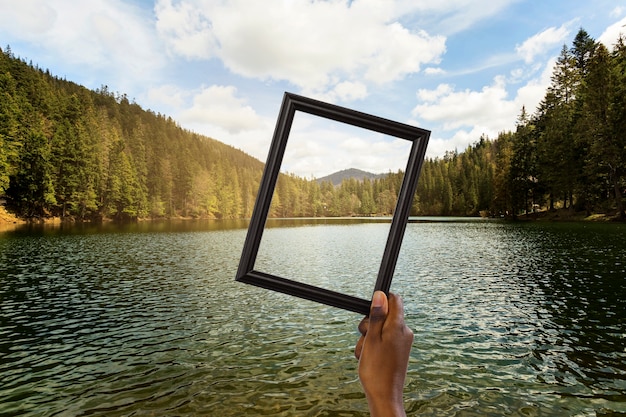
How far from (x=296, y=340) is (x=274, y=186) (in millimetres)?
10504

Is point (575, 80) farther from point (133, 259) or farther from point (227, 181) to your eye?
point (133, 259)

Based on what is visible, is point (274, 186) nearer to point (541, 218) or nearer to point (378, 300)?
point (378, 300)

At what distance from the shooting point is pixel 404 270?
23.8m

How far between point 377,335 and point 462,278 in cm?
2164

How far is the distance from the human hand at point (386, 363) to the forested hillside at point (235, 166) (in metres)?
34.3

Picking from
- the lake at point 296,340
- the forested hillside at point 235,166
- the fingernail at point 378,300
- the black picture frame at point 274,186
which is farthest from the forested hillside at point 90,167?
the fingernail at point 378,300

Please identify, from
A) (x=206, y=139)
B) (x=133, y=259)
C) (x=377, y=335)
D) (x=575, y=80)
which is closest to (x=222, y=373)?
(x=377, y=335)

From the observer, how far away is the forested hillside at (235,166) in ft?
191

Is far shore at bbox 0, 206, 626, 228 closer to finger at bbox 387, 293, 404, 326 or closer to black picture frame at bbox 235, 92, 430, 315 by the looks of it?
black picture frame at bbox 235, 92, 430, 315

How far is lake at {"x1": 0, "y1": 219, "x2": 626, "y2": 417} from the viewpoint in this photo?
7602mm

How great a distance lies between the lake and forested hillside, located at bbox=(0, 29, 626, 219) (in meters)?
18.1

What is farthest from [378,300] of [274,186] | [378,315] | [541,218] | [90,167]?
[90,167]

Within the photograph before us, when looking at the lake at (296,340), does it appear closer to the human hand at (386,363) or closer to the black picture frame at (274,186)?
the black picture frame at (274,186)

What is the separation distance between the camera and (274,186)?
1.74 m
